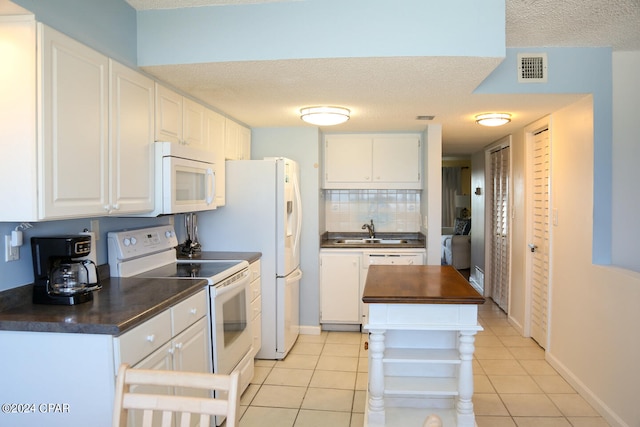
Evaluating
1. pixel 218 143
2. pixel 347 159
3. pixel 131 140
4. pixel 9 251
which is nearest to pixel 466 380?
pixel 131 140

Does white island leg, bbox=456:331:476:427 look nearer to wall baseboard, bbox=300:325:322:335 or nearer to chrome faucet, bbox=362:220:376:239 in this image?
wall baseboard, bbox=300:325:322:335

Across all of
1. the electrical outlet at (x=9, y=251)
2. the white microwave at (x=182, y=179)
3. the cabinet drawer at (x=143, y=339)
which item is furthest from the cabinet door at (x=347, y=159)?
the electrical outlet at (x=9, y=251)

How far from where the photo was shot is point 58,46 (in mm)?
1861

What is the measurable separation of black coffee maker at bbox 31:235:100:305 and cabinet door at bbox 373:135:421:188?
3330 millimetres

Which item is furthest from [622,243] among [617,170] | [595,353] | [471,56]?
[471,56]

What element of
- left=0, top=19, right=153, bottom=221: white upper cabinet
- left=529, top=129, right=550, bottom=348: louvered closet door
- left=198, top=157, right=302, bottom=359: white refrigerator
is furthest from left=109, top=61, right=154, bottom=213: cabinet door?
left=529, top=129, right=550, bottom=348: louvered closet door

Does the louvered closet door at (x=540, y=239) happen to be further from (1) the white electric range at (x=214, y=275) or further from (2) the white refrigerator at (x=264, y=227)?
(1) the white electric range at (x=214, y=275)

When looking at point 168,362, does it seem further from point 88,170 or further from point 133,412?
point 88,170

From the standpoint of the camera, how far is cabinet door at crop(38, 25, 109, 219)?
1797 millimetres

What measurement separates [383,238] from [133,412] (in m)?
3.69

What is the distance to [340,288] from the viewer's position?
452 centimetres

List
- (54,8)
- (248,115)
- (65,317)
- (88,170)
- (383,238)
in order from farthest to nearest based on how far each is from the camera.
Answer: (383,238), (248,115), (88,170), (54,8), (65,317)

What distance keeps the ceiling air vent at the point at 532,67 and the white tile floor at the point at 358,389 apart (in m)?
2.16

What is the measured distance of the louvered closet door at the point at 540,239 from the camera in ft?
12.8
